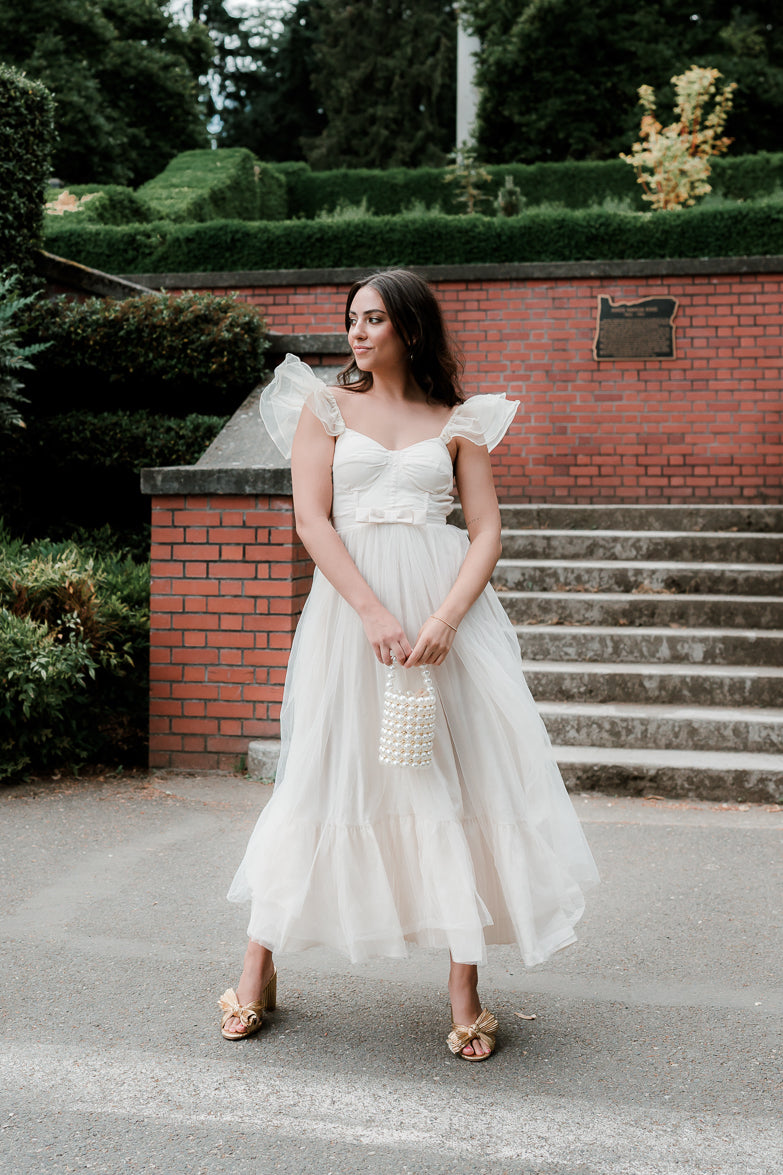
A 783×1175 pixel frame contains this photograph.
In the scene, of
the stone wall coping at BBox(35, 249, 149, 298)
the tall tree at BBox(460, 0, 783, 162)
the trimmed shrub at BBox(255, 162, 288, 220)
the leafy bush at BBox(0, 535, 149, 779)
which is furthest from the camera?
the tall tree at BBox(460, 0, 783, 162)

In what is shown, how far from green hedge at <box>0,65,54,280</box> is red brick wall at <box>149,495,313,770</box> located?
3.01 metres

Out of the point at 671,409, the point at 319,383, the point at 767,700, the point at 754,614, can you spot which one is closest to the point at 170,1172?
the point at 319,383

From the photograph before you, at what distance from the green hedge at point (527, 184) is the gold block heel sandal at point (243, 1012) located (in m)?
13.0

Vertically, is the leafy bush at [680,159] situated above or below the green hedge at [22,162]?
above

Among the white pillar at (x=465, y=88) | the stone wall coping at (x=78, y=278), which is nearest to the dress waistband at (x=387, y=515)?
the stone wall coping at (x=78, y=278)

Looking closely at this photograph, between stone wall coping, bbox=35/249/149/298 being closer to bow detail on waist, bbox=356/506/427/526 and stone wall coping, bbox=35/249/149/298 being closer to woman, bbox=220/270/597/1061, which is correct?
woman, bbox=220/270/597/1061

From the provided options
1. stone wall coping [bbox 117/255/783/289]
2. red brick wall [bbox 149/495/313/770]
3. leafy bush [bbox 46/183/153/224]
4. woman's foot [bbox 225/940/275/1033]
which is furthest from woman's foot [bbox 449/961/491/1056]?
leafy bush [bbox 46/183/153/224]

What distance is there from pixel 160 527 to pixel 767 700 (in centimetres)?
325

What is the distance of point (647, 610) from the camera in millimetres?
6348

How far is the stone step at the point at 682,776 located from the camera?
4.95 m

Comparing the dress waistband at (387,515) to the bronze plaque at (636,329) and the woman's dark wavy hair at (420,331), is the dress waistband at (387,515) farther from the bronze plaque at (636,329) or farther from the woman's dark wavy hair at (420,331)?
the bronze plaque at (636,329)

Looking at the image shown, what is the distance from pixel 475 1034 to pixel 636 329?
24.5ft

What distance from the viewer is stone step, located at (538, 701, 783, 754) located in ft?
17.2

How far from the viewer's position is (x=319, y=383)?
9.20 ft
